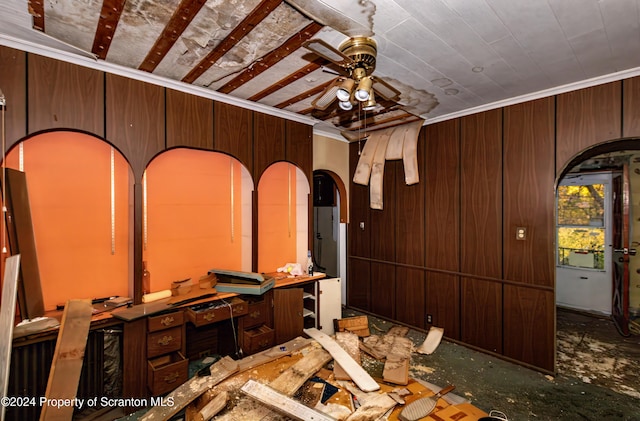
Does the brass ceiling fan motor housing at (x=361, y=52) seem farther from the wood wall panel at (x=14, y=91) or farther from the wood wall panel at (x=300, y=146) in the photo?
the wood wall panel at (x=14, y=91)

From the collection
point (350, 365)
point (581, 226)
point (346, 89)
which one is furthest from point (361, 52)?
point (581, 226)

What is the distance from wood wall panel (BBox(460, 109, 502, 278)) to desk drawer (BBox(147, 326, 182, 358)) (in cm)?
326

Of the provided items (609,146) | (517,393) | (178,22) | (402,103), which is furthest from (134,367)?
(609,146)

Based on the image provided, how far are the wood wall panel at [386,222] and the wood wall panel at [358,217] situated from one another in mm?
149

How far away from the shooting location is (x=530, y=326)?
3152 millimetres

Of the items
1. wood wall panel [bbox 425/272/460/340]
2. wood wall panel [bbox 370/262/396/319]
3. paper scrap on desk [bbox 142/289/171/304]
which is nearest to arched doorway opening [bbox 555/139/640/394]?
wood wall panel [bbox 425/272/460/340]

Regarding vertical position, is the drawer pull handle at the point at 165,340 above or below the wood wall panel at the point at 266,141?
below

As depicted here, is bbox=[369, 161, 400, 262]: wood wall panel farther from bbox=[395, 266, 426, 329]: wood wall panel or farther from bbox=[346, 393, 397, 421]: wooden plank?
bbox=[346, 393, 397, 421]: wooden plank

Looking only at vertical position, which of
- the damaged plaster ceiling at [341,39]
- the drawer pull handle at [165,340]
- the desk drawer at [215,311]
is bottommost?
the drawer pull handle at [165,340]

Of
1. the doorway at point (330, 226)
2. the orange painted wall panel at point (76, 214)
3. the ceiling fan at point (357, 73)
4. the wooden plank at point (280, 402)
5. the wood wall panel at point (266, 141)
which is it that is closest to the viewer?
the wooden plank at point (280, 402)

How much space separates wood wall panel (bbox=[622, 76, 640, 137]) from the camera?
2.58m

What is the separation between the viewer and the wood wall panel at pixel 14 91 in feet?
6.95

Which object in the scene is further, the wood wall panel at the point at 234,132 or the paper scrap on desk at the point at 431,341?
the paper scrap on desk at the point at 431,341

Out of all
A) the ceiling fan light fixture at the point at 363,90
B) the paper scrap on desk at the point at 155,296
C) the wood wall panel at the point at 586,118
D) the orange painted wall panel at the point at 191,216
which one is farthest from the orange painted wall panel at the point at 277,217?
the wood wall panel at the point at 586,118
